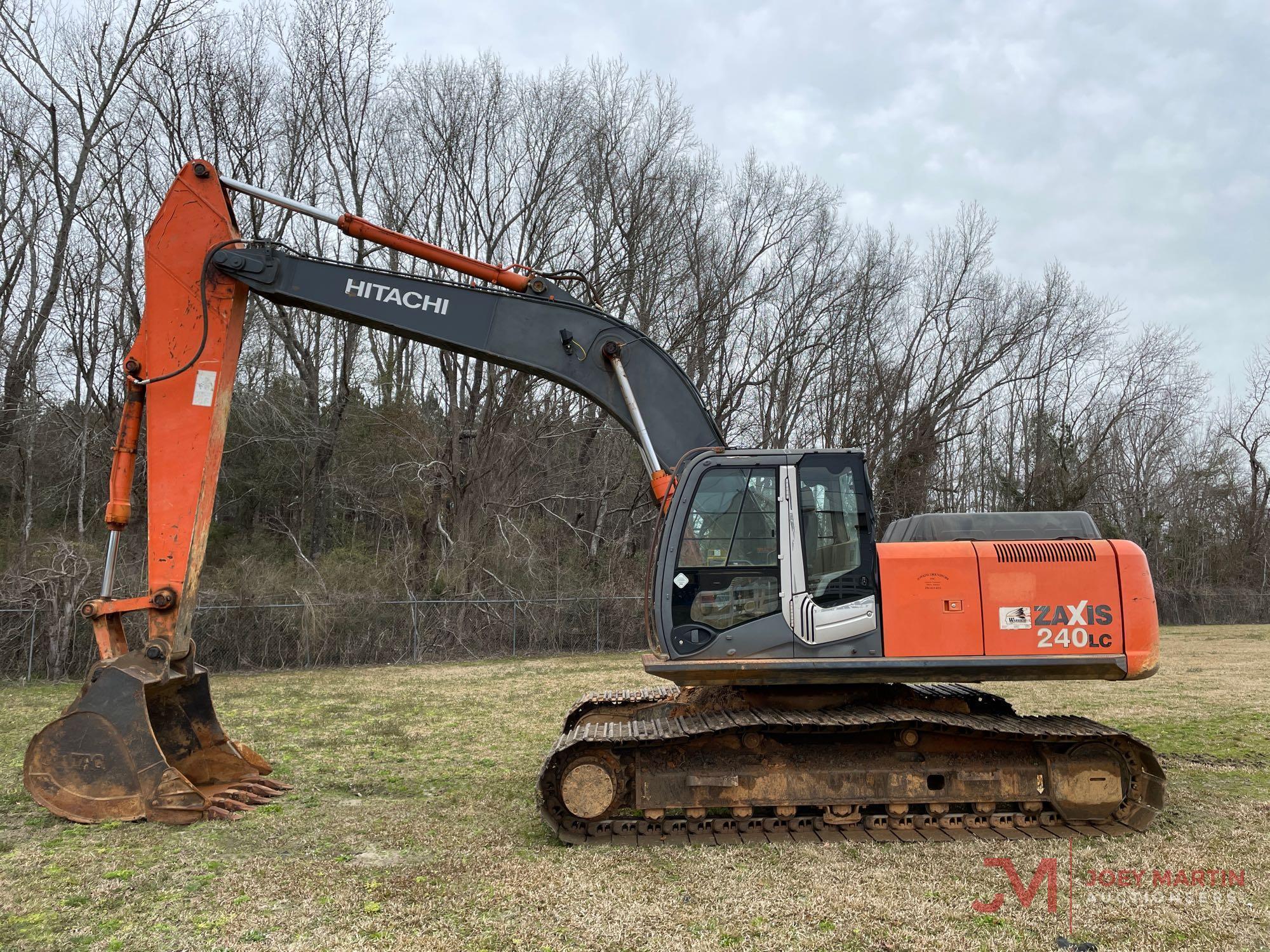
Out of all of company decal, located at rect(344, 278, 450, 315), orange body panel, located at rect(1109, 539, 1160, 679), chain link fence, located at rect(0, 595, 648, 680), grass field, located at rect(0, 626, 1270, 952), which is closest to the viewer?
grass field, located at rect(0, 626, 1270, 952)

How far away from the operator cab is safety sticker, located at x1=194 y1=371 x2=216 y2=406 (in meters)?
3.79

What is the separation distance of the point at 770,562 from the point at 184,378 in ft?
15.8

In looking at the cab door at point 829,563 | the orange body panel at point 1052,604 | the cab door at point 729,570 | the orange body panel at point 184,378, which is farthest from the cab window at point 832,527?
the orange body panel at point 184,378

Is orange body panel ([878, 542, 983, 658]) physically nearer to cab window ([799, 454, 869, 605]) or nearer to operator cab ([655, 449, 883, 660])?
operator cab ([655, 449, 883, 660])

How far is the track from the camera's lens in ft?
20.4

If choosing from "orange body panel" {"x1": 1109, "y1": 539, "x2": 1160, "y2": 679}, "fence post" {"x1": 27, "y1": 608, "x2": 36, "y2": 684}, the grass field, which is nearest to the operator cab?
the grass field

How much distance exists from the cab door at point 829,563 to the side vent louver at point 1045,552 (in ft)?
3.18

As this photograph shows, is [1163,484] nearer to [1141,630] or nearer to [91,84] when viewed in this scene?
[1141,630]

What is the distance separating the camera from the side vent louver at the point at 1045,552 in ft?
20.7

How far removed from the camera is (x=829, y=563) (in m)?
6.30

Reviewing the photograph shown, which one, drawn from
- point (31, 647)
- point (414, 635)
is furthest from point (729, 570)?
point (31, 647)

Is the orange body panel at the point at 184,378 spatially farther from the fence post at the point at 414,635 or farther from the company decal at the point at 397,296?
the fence post at the point at 414,635

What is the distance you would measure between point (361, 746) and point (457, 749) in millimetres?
1088

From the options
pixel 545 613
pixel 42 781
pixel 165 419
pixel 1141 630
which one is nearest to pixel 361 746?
pixel 42 781
